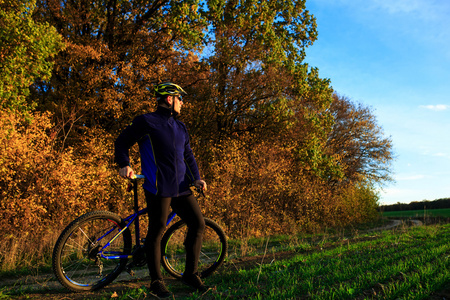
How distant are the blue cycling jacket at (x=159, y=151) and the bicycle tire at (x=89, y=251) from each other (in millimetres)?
917

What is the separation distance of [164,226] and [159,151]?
36.4 inches

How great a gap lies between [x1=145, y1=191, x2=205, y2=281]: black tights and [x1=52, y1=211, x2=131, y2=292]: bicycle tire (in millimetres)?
629

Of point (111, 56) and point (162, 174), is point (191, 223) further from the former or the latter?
point (111, 56)

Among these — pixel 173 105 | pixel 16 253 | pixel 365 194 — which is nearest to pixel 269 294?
pixel 173 105

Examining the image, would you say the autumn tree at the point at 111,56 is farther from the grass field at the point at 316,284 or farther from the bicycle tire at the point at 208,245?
the grass field at the point at 316,284

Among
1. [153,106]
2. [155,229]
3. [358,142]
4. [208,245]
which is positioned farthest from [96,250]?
[358,142]

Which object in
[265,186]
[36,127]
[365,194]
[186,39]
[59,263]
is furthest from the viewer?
[365,194]

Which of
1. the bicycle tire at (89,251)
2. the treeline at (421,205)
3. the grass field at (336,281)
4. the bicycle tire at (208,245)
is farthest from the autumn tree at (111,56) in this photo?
the treeline at (421,205)

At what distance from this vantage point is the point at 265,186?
55.6 ft

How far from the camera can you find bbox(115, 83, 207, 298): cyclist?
4.08m

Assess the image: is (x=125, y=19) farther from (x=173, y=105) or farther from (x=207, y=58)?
(x=173, y=105)

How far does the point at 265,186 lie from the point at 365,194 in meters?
12.7

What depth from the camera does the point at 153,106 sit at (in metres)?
14.9

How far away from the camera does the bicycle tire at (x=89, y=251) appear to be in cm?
428
